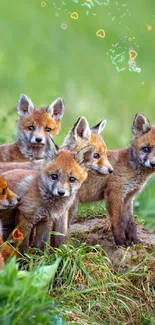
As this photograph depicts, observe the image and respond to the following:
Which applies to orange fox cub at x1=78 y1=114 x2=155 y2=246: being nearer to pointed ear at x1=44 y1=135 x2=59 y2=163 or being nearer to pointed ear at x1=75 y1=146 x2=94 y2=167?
pointed ear at x1=75 y1=146 x2=94 y2=167

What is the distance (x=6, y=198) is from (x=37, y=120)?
252cm

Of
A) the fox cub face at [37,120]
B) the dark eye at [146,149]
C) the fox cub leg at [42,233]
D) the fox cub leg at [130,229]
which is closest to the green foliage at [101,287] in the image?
the fox cub leg at [42,233]

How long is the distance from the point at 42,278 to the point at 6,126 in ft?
25.0

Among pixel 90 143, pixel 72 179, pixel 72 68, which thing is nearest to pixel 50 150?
pixel 72 179

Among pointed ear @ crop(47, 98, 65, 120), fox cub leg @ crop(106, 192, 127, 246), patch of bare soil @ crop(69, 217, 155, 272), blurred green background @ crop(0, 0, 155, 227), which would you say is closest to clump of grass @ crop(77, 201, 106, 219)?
patch of bare soil @ crop(69, 217, 155, 272)

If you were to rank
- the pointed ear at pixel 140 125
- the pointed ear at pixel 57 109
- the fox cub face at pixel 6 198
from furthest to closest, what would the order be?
the pointed ear at pixel 57 109
the pointed ear at pixel 140 125
the fox cub face at pixel 6 198

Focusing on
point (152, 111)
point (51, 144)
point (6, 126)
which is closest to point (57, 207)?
point (51, 144)

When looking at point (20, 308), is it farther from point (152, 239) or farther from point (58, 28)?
→ point (58, 28)

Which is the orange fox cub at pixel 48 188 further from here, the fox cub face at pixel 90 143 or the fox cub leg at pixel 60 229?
the fox cub face at pixel 90 143

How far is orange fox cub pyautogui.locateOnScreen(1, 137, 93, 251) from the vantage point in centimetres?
671

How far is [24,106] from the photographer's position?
9.14 meters

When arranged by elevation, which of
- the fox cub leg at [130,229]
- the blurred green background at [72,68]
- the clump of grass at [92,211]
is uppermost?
the blurred green background at [72,68]

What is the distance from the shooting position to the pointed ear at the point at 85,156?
6.86 meters

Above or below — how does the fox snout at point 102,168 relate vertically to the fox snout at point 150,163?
below
